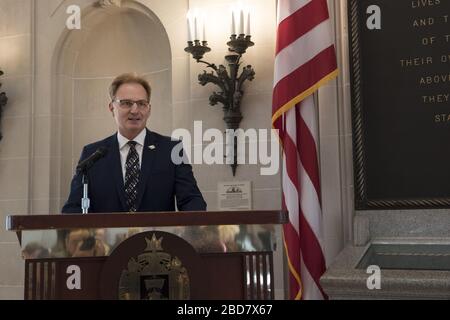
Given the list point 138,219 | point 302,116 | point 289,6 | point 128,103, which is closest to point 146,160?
point 128,103

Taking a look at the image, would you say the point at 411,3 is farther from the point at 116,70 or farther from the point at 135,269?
the point at 135,269

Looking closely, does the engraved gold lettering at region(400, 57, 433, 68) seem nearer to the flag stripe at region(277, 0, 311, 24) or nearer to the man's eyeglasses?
the flag stripe at region(277, 0, 311, 24)

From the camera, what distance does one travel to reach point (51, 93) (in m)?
4.73

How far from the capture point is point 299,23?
370 cm

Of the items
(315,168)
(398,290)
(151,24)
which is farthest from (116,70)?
(398,290)

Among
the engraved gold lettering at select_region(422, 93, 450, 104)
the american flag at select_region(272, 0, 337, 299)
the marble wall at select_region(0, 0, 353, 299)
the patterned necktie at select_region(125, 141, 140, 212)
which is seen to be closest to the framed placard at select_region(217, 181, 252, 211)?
the marble wall at select_region(0, 0, 353, 299)

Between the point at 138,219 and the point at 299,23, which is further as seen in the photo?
the point at 299,23

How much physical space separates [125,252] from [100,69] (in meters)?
3.73

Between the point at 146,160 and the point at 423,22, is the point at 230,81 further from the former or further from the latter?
the point at 146,160

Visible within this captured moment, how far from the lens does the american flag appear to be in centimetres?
357

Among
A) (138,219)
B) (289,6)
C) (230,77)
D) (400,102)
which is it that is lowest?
(138,219)

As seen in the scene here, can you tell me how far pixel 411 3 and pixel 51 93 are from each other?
9.77ft

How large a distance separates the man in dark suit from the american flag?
3.80ft
